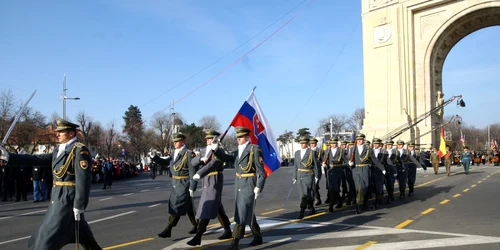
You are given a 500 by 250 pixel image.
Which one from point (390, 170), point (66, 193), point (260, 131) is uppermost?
point (260, 131)

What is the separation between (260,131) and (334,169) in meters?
3.96

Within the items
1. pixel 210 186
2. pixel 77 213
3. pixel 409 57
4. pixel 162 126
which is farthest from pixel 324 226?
pixel 162 126

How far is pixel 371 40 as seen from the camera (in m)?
33.5

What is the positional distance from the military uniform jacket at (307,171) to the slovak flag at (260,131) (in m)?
1.38

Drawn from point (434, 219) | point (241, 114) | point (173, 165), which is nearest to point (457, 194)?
point (434, 219)

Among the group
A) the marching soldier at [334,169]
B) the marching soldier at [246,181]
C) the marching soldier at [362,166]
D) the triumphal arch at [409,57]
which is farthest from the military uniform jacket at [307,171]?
the triumphal arch at [409,57]

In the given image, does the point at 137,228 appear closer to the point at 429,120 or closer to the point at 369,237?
the point at 369,237

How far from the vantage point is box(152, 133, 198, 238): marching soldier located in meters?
7.51

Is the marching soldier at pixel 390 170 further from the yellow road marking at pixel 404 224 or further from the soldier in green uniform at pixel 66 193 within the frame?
the soldier in green uniform at pixel 66 193

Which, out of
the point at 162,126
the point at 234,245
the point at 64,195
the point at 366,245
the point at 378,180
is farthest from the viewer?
the point at 162,126

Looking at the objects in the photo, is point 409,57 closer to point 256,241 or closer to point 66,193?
point 256,241

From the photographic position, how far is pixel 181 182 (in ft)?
25.6

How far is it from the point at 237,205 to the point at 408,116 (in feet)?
90.3

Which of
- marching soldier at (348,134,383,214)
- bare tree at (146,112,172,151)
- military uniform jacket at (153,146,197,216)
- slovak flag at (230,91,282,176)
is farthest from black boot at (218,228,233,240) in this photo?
bare tree at (146,112,172,151)
